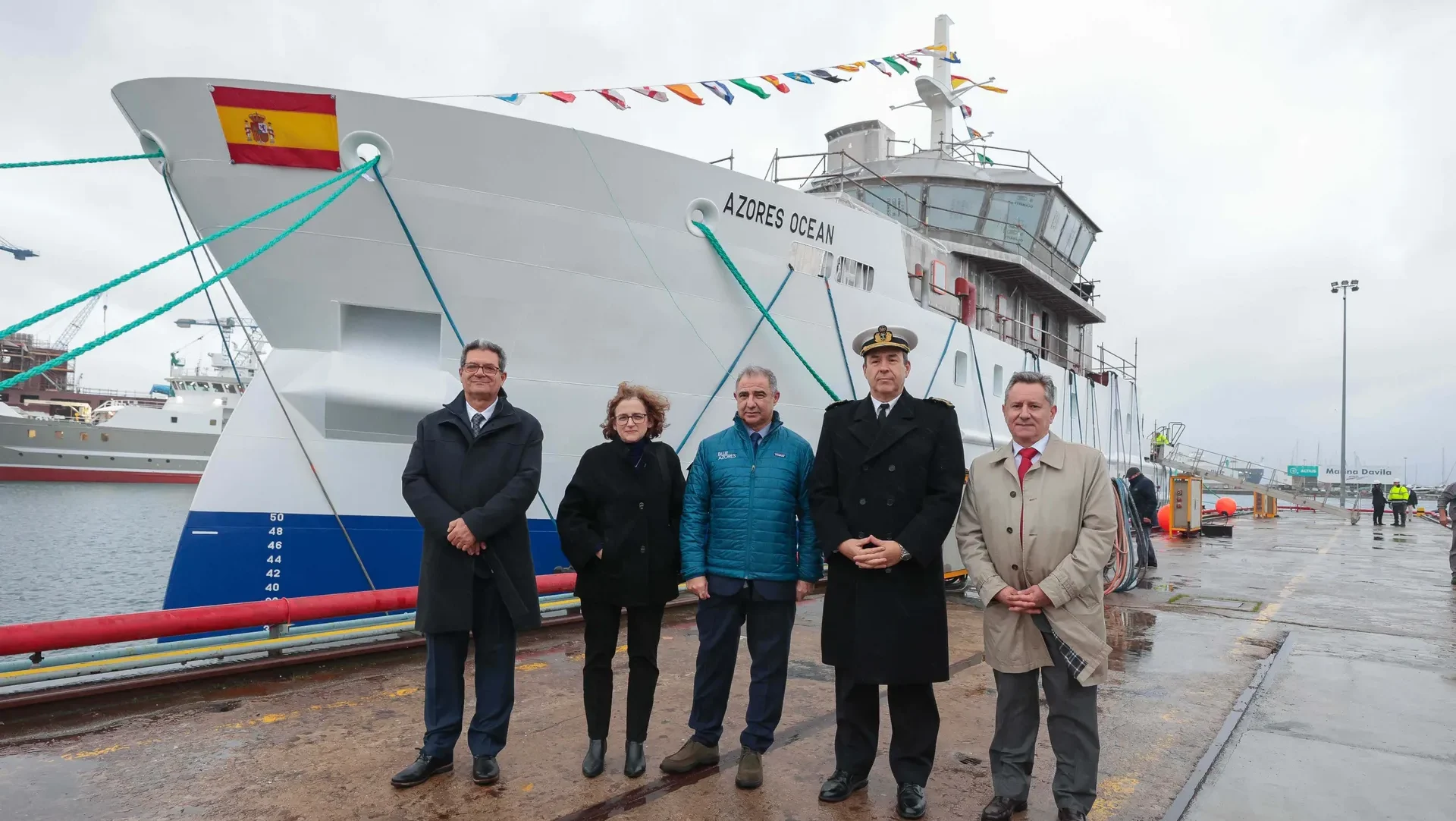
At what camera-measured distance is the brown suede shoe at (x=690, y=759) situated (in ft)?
10.4

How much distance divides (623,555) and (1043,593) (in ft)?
5.03

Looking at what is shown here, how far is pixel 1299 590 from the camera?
29.1ft

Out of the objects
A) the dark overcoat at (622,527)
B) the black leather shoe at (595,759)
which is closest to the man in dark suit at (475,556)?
the dark overcoat at (622,527)

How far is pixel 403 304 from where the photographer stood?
666cm

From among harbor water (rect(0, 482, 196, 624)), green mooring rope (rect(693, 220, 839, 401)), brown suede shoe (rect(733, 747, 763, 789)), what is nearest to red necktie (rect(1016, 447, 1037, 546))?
brown suede shoe (rect(733, 747, 763, 789))

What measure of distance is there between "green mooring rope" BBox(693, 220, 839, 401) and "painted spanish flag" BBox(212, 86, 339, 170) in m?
2.99

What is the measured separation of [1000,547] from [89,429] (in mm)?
54100

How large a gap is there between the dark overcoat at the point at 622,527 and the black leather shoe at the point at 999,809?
4.45 ft

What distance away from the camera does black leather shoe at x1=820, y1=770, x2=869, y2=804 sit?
9.81 ft

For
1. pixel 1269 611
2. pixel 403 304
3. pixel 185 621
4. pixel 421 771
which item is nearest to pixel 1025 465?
pixel 421 771

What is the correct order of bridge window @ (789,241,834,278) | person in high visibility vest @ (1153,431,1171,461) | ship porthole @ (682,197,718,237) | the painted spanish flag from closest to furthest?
the painted spanish flag < ship porthole @ (682,197,718,237) < bridge window @ (789,241,834,278) < person in high visibility vest @ (1153,431,1171,461)

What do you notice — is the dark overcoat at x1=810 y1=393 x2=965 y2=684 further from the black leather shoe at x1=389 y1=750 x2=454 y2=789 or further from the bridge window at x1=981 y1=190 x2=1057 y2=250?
→ the bridge window at x1=981 y1=190 x2=1057 y2=250

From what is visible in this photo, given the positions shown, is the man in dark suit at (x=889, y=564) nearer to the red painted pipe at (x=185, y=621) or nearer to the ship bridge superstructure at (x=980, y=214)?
the red painted pipe at (x=185, y=621)

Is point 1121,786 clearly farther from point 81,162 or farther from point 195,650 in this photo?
point 81,162
